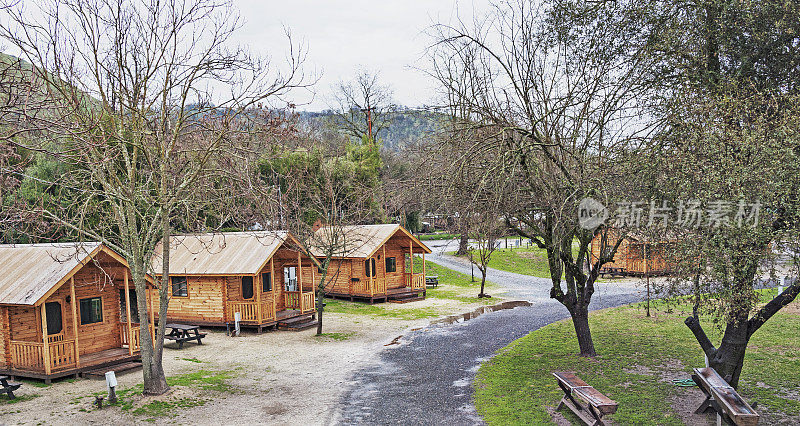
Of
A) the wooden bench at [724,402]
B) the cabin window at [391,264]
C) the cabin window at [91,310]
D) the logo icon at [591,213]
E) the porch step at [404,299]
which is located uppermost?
the logo icon at [591,213]

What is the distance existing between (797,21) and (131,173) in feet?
42.0

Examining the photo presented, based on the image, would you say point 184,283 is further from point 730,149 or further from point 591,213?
point 730,149

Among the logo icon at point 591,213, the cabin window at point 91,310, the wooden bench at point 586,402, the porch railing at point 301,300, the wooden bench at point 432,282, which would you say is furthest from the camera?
the wooden bench at point 432,282

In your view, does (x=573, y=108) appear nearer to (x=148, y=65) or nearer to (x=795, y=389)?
(x=795, y=389)

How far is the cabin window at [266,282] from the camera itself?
23.0 meters

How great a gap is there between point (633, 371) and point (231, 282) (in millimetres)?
14790

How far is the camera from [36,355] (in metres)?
14.3

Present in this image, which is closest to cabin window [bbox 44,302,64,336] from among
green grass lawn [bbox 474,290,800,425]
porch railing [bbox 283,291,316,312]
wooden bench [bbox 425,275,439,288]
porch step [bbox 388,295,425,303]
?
porch railing [bbox 283,291,316,312]

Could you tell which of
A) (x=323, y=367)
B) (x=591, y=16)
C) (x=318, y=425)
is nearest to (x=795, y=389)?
(x=591, y=16)

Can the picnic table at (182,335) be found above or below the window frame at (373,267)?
below

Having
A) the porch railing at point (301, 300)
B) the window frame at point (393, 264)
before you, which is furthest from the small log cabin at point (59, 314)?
the window frame at point (393, 264)

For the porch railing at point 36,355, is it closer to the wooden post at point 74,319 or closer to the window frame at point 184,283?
the wooden post at point 74,319

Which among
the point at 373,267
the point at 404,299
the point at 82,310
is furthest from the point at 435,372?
the point at 404,299

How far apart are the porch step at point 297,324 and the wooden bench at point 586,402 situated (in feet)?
42.9
